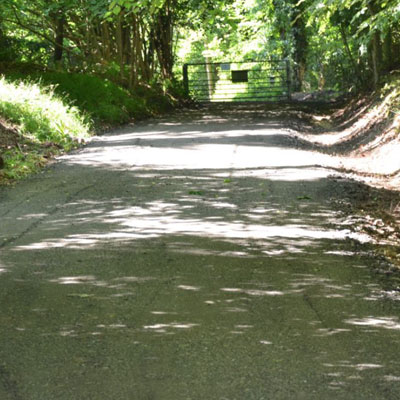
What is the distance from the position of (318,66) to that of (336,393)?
48204 millimetres

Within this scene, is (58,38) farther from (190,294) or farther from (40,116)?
(190,294)

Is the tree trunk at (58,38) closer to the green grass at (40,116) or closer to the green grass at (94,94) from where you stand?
the green grass at (94,94)

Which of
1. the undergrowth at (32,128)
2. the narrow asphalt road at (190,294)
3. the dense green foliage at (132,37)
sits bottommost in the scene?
the narrow asphalt road at (190,294)

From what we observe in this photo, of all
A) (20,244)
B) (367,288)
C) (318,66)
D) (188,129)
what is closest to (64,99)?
(188,129)

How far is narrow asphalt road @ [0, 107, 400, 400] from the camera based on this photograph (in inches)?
177

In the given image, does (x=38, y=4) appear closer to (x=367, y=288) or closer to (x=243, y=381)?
(x=367, y=288)

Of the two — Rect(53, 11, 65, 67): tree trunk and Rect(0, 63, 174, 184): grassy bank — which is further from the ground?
Rect(53, 11, 65, 67): tree trunk

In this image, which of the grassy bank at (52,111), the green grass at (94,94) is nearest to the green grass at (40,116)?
the grassy bank at (52,111)

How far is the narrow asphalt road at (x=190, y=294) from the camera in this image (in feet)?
14.8

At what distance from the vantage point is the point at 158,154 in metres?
15.0

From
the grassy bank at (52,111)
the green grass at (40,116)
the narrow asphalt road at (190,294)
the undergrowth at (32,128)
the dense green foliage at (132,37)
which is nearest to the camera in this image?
the narrow asphalt road at (190,294)

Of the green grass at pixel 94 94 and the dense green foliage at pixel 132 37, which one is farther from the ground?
the dense green foliage at pixel 132 37

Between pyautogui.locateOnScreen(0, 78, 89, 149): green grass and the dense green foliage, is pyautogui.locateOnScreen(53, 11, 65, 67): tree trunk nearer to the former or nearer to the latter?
the dense green foliage

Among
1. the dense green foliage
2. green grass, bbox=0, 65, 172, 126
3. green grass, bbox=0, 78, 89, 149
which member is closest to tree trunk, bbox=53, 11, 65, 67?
the dense green foliage
